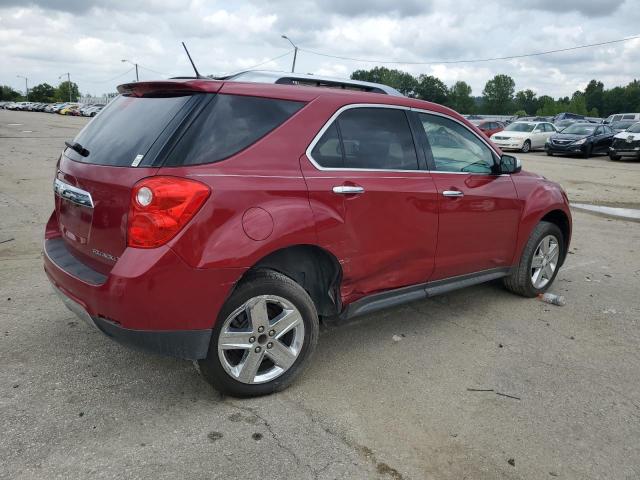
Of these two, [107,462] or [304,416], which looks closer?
[107,462]

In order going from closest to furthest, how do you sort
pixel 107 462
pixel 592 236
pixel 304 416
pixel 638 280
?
pixel 107 462 → pixel 304 416 → pixel 638 280 → pixel 592 236

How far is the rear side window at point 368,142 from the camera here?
3.43 m

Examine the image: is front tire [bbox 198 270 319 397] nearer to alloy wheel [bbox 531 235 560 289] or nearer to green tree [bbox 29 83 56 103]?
alloy wheel [bbox 531 235 560 289]

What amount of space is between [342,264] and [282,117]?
954 millimetres

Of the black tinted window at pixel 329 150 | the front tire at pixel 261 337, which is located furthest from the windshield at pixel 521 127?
the front tire at pixel 261 337

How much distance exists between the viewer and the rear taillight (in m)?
2.76

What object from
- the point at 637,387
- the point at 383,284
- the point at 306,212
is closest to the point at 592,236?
the point at 637,387

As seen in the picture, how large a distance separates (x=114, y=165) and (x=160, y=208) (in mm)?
471

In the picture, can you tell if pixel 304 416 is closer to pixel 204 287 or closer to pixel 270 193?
pixel 204 287

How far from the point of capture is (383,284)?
3781mm

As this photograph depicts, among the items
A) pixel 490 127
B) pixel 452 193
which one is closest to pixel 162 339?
pixel 452 193

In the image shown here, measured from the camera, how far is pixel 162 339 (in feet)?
9.36

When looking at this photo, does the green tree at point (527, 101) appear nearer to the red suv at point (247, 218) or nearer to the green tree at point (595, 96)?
the green tree at point (595, 96)

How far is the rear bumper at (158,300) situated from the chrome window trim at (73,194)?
0.42 meters
